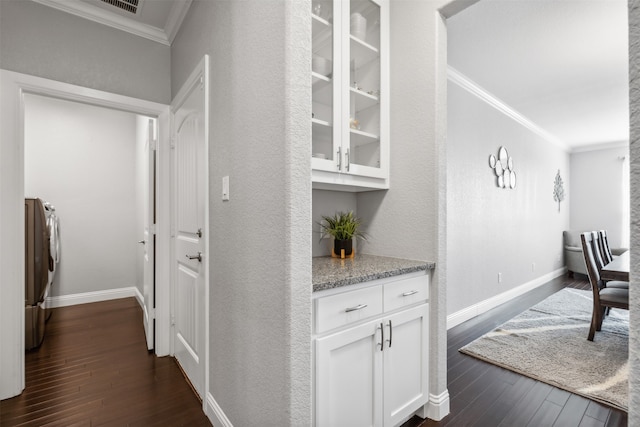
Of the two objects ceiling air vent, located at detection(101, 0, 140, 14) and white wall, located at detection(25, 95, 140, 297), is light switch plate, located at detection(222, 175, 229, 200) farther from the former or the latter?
white wall, located at detection(25, 95, 140, 297)

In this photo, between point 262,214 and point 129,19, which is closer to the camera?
point 262,214

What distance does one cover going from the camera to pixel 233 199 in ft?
4.90

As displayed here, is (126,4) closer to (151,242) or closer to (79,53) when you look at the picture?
(79,53)

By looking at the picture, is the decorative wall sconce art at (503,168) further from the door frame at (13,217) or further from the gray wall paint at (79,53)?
the door frame at (13,217)

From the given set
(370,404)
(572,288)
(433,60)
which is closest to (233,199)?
(370,404)

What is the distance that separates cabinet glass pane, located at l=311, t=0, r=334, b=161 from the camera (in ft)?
5.52

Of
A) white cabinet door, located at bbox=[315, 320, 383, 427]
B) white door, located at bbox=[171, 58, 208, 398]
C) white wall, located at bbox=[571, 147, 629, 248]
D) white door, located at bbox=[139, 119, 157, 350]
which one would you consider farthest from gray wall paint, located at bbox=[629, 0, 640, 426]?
white wall, located at bbox=[571, 147, 629, 248]

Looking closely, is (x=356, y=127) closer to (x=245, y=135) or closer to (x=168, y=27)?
(x=245, y=135)

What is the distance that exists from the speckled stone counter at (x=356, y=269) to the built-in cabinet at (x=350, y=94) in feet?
1.51

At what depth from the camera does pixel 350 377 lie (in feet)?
4.44

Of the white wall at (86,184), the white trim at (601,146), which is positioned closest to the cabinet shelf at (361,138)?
the white wall at (86,184)

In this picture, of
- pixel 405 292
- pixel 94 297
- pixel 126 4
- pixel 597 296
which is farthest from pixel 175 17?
pixel 597 296

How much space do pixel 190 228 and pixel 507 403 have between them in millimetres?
2332

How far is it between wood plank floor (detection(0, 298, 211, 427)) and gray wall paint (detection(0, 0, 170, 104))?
6.78 feet
